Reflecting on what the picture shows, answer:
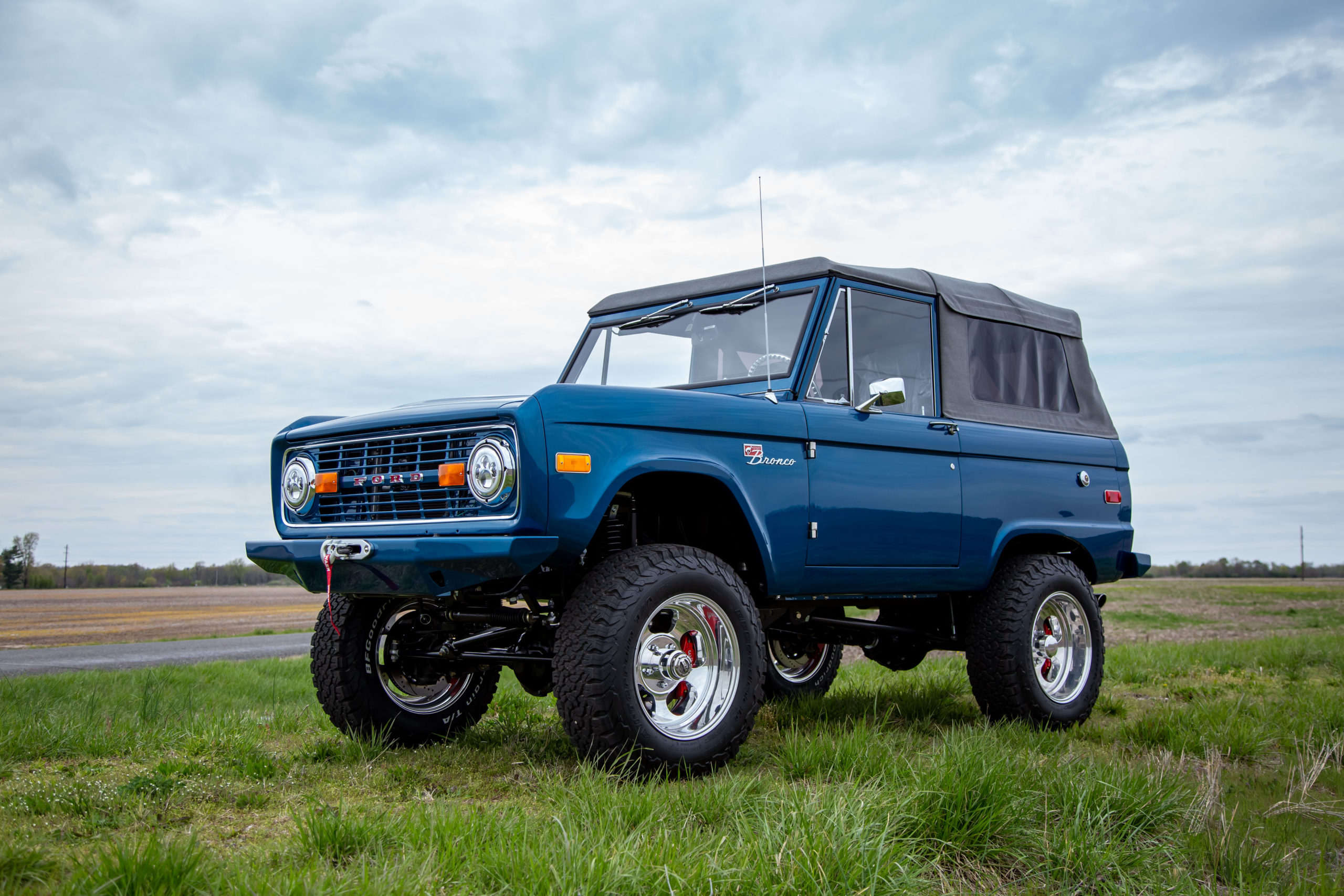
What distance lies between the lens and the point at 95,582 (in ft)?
222

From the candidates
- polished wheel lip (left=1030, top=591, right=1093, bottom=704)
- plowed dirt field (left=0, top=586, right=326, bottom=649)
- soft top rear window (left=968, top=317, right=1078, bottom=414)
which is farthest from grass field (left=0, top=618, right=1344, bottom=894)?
plowed dirt field (left=0, top=586, right=326, bottom=649)

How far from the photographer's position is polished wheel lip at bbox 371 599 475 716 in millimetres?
5000

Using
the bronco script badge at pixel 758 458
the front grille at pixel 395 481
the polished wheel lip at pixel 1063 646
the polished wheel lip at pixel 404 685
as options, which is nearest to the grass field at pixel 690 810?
the polished wheel lip at pixel 404 685

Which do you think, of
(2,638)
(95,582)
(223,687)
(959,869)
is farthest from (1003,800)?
(95,582)

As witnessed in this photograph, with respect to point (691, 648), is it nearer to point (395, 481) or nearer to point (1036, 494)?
point (395, 481)

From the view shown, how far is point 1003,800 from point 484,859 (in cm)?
166

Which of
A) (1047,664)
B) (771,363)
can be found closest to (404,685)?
(771,363)

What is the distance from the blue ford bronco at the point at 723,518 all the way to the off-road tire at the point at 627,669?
0.03 ft

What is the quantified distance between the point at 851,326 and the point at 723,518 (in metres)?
1.32

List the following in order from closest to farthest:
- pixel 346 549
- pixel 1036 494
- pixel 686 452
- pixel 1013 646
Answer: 1. pixel 346 549
2. pixel 686 452
3. pixel 1013 646
4. pixel 1036 494

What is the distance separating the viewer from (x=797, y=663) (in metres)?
7.23

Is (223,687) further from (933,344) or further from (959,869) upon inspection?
(959,869)

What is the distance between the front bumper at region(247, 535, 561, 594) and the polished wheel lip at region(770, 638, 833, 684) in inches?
135

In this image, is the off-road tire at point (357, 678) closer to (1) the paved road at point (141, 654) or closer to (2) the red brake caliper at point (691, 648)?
(2) the red brake caliper at point (691, 648)
